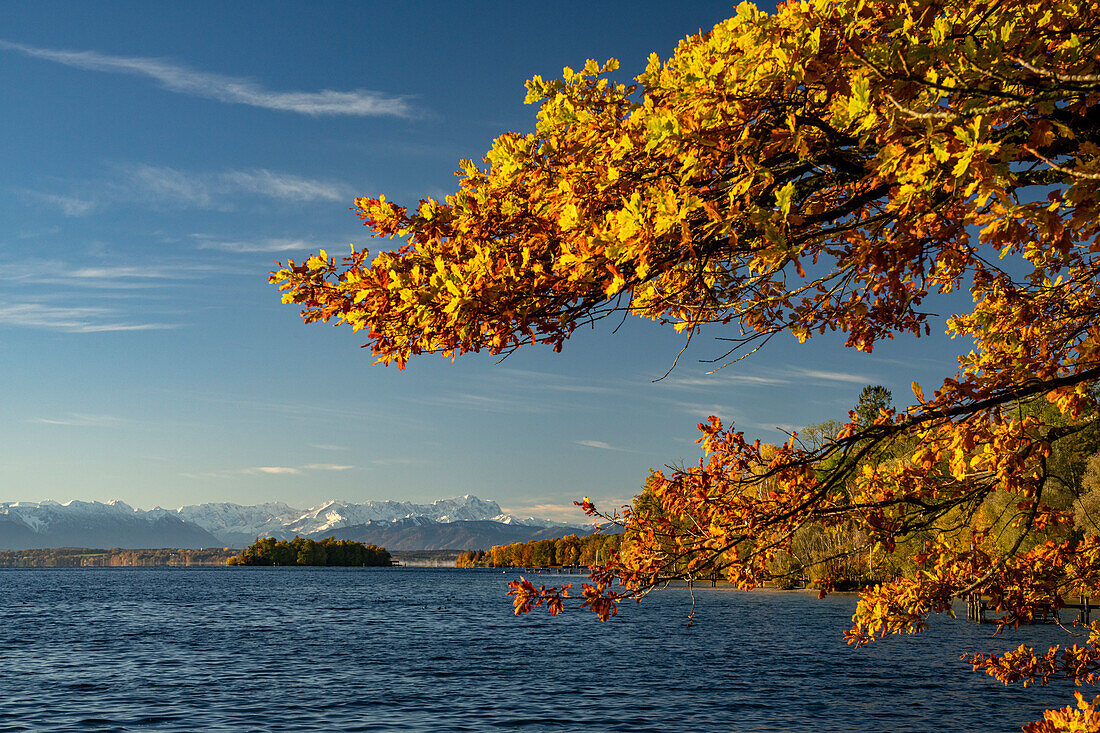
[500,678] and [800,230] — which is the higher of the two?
[800,230]

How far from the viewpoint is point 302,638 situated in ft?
182

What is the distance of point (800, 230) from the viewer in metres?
5.87

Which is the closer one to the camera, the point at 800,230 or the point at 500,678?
the point at 800,230

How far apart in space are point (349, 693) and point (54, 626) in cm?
4597

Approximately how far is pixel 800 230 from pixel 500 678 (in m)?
34.8

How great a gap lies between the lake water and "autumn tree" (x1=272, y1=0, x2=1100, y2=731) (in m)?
20.8

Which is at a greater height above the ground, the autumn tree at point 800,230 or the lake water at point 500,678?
the autumn tree at point 800,230

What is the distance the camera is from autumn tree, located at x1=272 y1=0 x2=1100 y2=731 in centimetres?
445

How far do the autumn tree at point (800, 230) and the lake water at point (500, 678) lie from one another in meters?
20.8

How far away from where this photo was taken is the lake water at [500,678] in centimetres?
2733

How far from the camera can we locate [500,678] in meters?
36.9

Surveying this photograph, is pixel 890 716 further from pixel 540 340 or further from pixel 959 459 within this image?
pixel 540 340

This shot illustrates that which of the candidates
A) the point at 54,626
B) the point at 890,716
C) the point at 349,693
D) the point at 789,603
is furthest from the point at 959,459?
the point at 789,603

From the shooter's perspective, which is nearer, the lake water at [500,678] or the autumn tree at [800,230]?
the autumn tree at [800,230]
